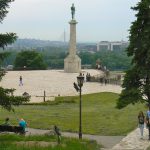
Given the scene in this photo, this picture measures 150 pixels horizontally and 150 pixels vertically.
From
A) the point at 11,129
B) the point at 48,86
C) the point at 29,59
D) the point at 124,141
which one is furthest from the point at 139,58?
the point at 29,59

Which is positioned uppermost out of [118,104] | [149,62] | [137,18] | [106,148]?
[137,18]

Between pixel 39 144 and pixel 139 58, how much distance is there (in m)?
9.17

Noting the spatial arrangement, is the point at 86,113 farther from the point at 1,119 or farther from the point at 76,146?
the point at 76,146

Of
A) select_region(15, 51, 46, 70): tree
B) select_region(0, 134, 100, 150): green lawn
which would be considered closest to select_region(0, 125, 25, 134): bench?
select_region(0, 134, 100, 150): green lawn

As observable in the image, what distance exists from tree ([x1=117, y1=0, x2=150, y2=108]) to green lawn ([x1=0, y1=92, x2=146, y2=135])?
310 cm

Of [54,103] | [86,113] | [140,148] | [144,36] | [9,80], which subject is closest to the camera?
[140,148]

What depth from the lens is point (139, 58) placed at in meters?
26.8

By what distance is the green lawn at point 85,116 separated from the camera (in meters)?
30.4

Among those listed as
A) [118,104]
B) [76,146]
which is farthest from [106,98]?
[76,146]

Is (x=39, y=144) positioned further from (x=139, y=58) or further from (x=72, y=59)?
(x=72, y=59)

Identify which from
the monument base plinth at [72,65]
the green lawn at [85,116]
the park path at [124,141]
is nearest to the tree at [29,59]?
the monument base plinth at [72,65]

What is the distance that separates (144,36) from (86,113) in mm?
12376

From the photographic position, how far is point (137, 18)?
1038 inches

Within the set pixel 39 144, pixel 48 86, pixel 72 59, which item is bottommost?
pixel 39 144
